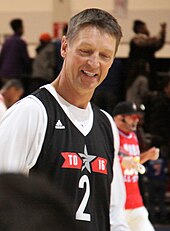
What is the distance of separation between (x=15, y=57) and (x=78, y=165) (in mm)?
8830

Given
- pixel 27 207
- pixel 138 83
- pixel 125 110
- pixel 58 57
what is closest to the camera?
pixel 27 207

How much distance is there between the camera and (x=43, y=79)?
37.8ft

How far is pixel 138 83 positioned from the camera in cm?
1159

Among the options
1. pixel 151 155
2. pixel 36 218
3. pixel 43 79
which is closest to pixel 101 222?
pixel 36 218

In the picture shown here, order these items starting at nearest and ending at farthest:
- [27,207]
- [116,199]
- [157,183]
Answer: [27,207], [116,199], [157,183]

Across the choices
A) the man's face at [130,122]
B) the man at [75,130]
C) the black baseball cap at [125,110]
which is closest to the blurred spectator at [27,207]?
the man at [75,130]

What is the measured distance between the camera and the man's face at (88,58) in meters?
2.81

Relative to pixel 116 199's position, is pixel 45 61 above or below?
below

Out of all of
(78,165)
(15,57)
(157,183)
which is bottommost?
(157,183)

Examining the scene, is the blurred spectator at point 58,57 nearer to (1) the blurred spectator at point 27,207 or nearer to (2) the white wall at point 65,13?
(2) the white wall at point 65,13

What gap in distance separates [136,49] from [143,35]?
0.26m

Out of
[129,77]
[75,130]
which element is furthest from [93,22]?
[129,77]

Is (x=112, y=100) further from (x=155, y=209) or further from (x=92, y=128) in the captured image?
(x=92, y=128)

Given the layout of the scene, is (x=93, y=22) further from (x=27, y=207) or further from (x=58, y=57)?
(x=58, y=57)
